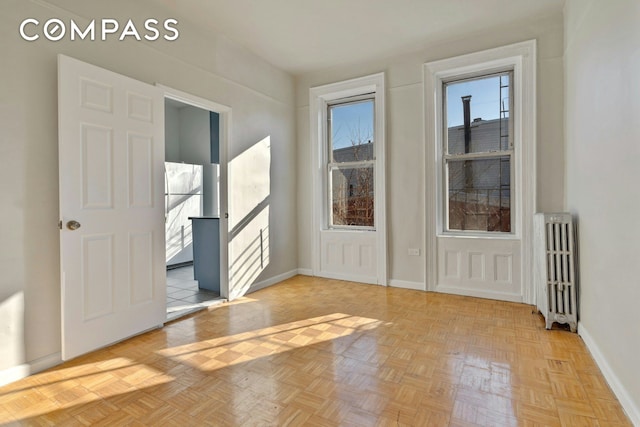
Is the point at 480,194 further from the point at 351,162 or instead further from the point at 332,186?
the point at 332,186

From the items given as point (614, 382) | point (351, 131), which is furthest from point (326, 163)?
point (614, 382)

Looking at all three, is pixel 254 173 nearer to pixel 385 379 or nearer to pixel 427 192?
pixel 427 192

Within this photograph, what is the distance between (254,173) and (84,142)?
2052 mm

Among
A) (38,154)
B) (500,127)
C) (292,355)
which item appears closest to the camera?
(38,154)

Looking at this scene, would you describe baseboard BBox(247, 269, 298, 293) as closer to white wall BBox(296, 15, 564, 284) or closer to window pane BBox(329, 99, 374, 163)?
white wall BBox(296, 15, 564, 284)

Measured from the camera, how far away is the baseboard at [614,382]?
165cm

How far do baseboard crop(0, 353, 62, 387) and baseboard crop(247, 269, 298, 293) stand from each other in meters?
2.10

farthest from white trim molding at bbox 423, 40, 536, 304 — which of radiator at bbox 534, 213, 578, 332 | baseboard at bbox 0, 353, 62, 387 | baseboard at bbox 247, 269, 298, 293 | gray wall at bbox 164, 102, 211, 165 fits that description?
gray wall at bbox 164, 102, 211, 165

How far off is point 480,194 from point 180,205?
4.84 meters

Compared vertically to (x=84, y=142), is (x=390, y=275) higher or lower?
lower

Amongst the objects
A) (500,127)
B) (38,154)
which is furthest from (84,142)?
(500,127)

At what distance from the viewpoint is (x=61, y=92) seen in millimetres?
2312

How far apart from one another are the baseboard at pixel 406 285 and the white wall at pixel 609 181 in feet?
5.58

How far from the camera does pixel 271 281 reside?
458 cm
